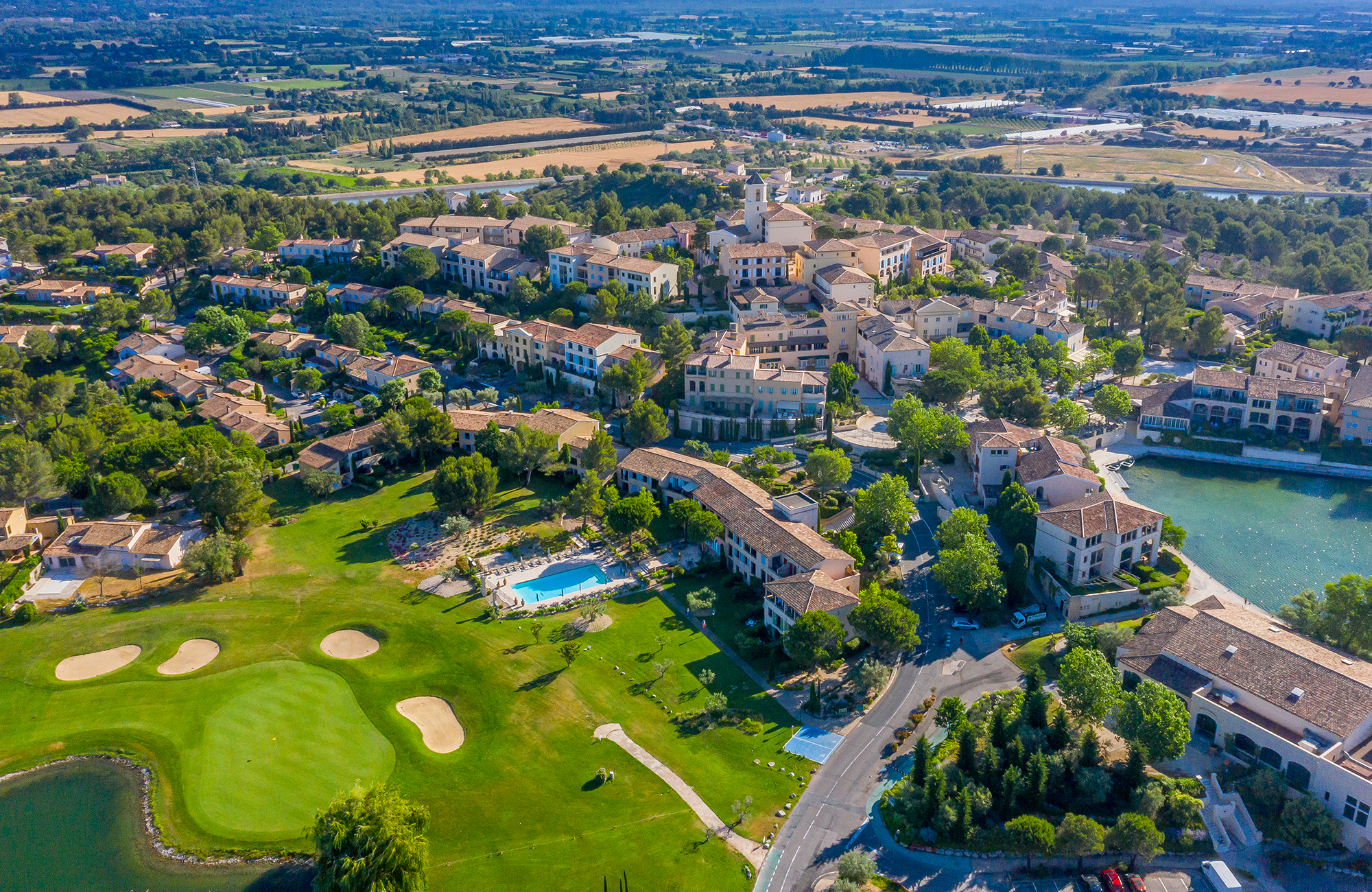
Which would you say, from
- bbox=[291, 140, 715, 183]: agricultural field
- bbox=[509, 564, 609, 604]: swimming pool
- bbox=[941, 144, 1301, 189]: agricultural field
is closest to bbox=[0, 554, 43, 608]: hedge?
bbox=[509, 564, 609, 604]: swimming pool

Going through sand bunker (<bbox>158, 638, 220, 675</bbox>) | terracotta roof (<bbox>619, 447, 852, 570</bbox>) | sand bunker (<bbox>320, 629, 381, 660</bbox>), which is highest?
terracotta roof (<bbox>619, 447, 852, 570</bbox>)

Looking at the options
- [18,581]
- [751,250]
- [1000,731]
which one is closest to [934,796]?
[1000,731]

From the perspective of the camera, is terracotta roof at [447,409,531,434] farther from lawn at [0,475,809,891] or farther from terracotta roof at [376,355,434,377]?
lawn at [0,475,809,891]

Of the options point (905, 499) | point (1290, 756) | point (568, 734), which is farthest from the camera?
point (905, 499)

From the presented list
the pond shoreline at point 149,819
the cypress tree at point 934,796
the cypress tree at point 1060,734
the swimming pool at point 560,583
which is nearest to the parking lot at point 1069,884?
the cypress tree at point 934,796

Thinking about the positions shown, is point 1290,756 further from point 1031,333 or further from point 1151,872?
point 1031,333

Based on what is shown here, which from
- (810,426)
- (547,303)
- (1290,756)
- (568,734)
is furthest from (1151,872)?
(547,303)

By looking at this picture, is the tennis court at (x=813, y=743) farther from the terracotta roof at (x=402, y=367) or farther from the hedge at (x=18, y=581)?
the terracotta roof at (x=402, y=367)
